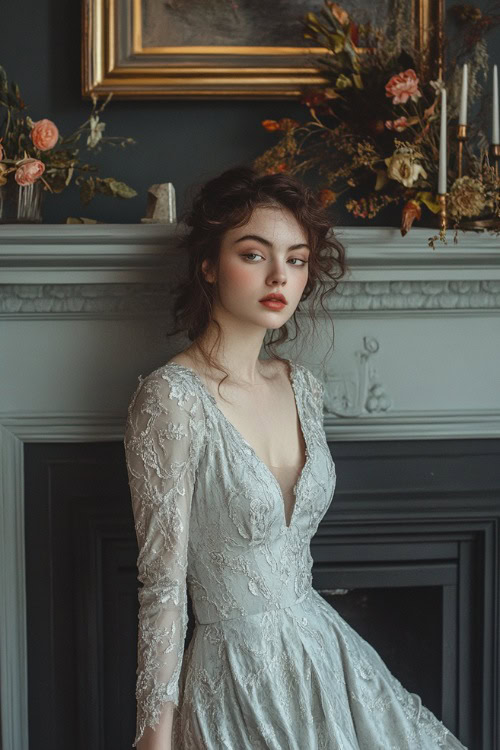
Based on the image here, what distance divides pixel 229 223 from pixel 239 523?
22.1 inches

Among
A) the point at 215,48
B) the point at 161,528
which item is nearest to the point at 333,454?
the point at 161,528

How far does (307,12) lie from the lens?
2.06 metres

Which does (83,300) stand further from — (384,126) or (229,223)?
(384,126)

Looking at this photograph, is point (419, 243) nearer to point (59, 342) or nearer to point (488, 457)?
point (488, 457)

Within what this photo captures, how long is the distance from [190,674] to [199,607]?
13 centimetres

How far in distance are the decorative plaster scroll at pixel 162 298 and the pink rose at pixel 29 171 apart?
9.1 inches

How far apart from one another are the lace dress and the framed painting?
81 cm

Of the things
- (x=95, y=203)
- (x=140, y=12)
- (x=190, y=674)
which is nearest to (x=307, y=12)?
(x=140, y=12)

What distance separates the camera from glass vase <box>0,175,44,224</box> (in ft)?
6.06

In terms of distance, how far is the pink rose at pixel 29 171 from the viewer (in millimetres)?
1752

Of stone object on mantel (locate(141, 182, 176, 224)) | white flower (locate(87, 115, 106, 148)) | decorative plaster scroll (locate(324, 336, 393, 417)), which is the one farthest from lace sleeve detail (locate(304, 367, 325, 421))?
white flower (locate(87, 115, 106, 148))

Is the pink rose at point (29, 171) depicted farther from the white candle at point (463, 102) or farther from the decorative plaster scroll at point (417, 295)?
the white candle at point (463, 102)

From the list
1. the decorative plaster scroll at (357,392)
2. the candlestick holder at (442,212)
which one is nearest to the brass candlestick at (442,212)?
the candlestick holder at (442,212)

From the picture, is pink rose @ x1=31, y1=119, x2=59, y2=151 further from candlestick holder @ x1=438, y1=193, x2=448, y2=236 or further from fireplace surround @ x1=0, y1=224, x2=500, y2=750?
candlestick holder @ x1=438, y1=193, x2=448, y2=236
